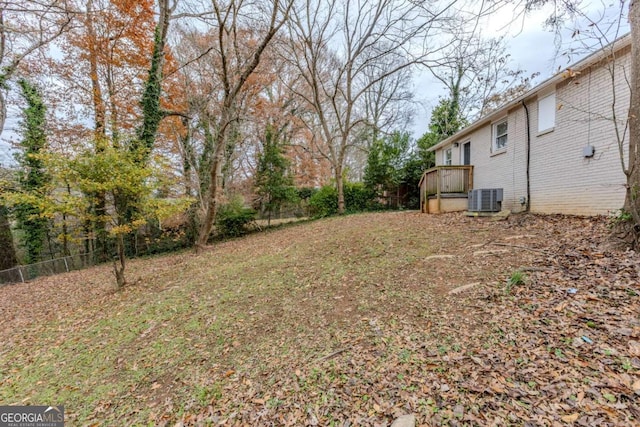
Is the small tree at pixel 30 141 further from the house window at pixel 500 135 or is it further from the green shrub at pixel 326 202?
the house window at pixel 500 135

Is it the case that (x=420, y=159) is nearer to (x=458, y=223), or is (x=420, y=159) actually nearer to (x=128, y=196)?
(x=458, y=223)

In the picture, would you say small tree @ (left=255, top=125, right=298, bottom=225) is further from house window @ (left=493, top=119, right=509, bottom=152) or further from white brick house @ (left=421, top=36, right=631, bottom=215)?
house window @ (left=493, top=119, right=509, bottom=152)

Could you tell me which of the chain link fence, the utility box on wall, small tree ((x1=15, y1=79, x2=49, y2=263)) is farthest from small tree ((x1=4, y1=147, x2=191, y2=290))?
the utility box on wall

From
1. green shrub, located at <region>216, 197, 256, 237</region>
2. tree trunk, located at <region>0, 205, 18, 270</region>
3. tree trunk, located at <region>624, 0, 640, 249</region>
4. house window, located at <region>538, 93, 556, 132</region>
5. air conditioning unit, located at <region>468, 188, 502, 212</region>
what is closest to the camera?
tree trunk, located at <region>624, 0, 640, 249</region>

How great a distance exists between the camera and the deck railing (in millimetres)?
9664

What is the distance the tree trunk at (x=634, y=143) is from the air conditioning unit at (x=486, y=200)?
4429mm

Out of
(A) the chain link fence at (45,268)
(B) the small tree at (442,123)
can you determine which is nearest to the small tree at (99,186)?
(A) the chain link fence at (45,268)

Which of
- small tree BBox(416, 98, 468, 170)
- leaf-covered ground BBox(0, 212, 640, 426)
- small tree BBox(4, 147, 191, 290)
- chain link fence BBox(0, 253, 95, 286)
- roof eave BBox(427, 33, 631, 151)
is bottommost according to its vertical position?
chain link fence BBox(0, 253, 95, 286)

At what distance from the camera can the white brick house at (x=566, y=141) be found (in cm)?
520

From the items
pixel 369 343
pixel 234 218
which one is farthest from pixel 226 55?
pixel 369 343

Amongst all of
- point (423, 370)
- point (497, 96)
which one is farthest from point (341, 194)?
point (423, 370)

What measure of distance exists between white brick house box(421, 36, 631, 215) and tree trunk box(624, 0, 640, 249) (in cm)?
26

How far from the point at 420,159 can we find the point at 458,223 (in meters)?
8.06

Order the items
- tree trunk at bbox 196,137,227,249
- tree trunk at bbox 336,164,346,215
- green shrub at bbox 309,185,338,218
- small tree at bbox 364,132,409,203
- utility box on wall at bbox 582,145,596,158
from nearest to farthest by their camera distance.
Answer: utility box on wall at bbox 582,145,596,158, tree trunk at bbox 196,137,227,249, tree trunk at bbox 336,164,346,215, small tree at bbox 364,132,409,203, green shrub at bbox 309,185,338,218
